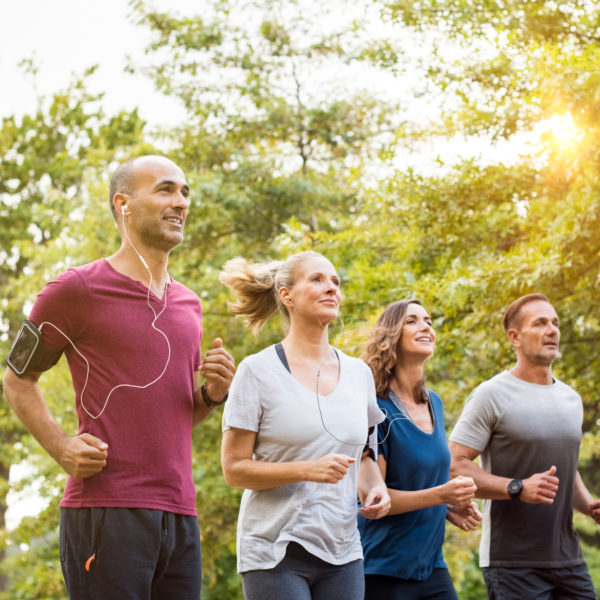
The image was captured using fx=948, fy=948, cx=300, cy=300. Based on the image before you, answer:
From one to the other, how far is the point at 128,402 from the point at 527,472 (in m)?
2.30

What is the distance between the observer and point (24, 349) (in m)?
2.95

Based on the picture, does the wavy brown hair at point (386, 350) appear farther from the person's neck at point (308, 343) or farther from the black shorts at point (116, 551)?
the black shorts at point (116, 551)

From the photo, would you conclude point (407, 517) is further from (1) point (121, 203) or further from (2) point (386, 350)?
(1) point (121, 203)

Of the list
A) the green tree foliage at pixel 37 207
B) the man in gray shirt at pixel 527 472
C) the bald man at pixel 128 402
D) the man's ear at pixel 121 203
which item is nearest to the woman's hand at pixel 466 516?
the man in gray shirt at pixel 527 472

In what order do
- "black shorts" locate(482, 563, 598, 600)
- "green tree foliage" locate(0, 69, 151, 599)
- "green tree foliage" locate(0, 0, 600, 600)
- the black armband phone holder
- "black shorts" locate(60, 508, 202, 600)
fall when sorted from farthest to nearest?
1. "green tree foliage" locate(0, 69, 151, 599)
2. "green tree foliage" locate(0, 0, 600, 600)
3. "black shorts" locate(482, 563, 598, 600)
4. the black armband phone holder
5. "black shorts" locate(60, 508, 202, 600)

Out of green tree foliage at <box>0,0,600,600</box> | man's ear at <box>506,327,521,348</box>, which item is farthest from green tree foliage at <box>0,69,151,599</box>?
man's ear at <box>506,327,521,348</box>

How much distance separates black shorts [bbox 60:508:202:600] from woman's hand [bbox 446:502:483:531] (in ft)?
5.25

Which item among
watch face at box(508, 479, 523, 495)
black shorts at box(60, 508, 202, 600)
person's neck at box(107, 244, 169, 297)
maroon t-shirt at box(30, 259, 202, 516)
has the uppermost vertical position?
person's neck at box(107, 244, 169, 297)

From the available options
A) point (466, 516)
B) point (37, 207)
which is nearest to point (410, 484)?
point (466, 516)

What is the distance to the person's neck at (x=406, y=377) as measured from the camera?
4.37 meters

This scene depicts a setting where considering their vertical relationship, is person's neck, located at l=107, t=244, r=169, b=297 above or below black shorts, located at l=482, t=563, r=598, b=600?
above

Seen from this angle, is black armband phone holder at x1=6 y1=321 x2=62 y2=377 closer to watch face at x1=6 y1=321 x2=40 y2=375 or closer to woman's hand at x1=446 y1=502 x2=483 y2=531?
watch face at x1=6 y1=321 x2=40 y2=375

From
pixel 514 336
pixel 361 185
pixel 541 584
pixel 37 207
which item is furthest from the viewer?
pixel 37 207

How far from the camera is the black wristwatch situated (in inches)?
167
